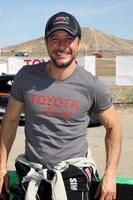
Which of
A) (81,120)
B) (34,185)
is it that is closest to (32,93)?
(81,120)

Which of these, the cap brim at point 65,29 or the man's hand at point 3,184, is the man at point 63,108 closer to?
the cap brim at point 65,29

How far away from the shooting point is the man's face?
2887mm

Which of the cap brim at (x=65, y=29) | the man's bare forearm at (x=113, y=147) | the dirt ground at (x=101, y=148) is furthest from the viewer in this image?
the dirt ground at (x=101, y=148)

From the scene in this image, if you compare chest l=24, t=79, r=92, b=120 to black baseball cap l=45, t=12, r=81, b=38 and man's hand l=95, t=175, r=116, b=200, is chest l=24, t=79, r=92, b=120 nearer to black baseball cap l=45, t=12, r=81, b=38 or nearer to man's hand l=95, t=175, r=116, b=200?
black baseball cap l=45, t=12, r=81, b=38

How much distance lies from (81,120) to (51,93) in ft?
0.83

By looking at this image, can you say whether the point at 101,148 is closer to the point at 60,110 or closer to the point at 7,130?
the point at 7,130

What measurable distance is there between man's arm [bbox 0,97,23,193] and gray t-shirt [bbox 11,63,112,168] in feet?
0.41

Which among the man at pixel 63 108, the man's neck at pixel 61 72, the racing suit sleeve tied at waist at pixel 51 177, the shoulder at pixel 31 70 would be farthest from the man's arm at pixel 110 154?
the shoulder at pixel 31 70

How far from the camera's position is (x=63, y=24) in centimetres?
284

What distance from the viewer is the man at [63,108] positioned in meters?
2.89

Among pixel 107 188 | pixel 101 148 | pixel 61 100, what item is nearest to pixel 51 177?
pixel 107 188

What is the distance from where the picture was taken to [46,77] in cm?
296

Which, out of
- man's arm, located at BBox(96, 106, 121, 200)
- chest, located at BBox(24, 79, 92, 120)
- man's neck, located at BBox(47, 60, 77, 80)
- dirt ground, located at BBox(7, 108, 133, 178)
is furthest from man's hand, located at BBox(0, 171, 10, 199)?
dirt ground, located at BBox(7, 108, 133, 178)

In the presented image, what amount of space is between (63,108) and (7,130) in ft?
1.43
